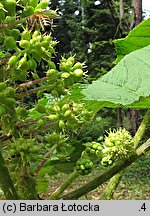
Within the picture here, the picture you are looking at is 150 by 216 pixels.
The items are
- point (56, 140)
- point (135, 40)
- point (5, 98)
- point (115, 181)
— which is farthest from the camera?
point (135, 40)

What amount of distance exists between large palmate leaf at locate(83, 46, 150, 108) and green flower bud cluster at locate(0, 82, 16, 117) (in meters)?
0.17

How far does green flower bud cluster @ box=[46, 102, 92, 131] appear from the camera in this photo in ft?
2.99

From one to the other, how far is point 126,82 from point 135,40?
30 cm

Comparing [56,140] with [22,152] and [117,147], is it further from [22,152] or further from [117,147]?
[117,147]

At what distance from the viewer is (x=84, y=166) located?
1.01 m

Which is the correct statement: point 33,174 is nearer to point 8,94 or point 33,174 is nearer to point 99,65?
point 8,94

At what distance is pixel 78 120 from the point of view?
942 mm

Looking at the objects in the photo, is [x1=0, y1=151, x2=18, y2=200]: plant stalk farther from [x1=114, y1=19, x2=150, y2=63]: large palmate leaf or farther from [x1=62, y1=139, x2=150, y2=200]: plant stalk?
[x1=114, y1=19, x2=150, y2=63]: large palmate leaf

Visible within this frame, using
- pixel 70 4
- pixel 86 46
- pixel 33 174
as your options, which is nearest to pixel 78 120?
pixel 33 174

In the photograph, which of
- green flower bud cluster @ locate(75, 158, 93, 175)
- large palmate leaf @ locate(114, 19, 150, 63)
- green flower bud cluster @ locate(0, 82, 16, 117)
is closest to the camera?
green flower bud cluster @ locate(0, 82, 16, 117)

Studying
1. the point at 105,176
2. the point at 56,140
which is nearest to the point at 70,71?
the point at 56,140

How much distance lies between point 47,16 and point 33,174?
0.36 metres

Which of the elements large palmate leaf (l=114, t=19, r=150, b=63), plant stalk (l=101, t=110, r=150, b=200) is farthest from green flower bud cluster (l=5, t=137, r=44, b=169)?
large palmate leaf (l=114, t=19, r=150, b=63)

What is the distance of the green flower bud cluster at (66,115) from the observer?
2.99 feet
